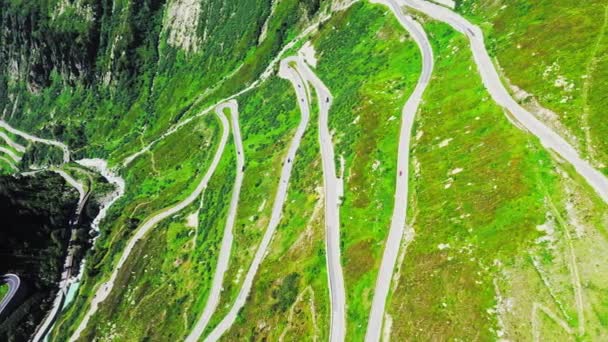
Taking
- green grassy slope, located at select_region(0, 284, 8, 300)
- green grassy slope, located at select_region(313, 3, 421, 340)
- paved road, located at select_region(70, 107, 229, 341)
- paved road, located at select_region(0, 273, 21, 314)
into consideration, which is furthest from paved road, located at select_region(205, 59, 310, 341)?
green grassy slope, located at select_region(0, 284, 8, 300)

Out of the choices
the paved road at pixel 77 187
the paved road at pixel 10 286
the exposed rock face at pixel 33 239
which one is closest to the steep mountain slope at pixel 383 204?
the exposed rock face at pixel 33 239

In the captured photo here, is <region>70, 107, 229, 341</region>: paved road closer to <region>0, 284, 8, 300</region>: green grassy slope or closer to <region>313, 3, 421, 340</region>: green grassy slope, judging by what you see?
<region>0, 284, 8, 300</region>: green grassy slope

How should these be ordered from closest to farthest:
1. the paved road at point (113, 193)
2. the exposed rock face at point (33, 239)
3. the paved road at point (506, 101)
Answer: the paved road at point (506, 101) < the exposed rock face at point (33, 239) < the paved road at point (113, 193)

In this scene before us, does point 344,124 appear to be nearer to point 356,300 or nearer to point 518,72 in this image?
point 518,72

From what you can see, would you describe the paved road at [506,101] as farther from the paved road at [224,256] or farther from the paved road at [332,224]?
the paved road at [224,256]

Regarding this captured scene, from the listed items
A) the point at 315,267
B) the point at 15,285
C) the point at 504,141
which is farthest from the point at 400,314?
the point at 15,285

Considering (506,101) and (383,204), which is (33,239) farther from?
(506,101)

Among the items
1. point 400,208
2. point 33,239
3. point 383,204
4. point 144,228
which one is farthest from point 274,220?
point 33,239
